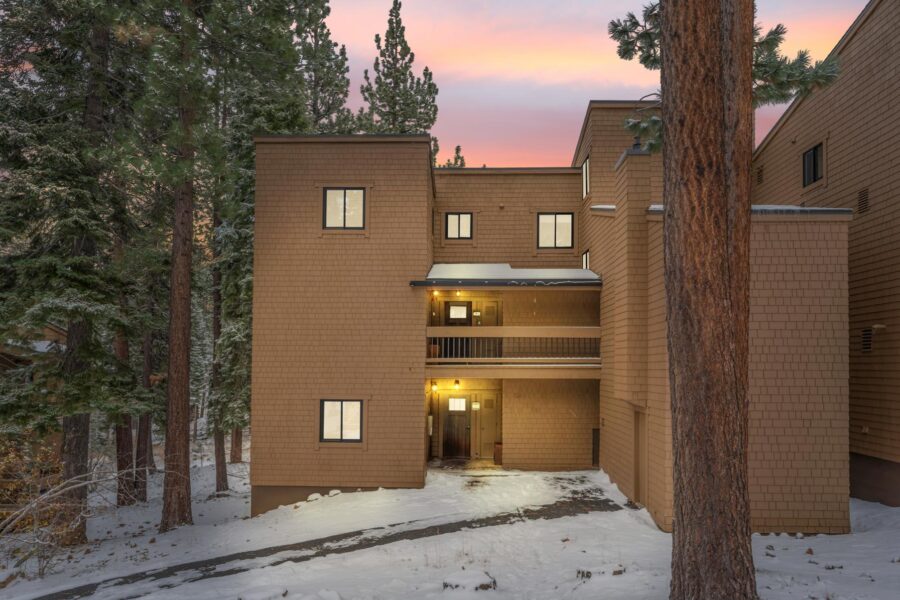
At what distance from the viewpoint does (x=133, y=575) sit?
31.3 ft

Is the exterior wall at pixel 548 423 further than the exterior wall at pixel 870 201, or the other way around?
the exterior wall at pixel 548 423

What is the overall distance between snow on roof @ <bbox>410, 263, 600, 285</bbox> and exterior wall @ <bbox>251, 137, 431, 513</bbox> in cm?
103

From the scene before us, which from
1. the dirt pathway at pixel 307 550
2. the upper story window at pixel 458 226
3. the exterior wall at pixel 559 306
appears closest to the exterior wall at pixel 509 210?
the upper story window at pixel 458 226

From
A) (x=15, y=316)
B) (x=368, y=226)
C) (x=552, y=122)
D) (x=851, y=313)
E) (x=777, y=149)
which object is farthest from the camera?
(x=552, y=122)

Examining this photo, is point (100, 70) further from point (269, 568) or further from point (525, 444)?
point (525, 444)

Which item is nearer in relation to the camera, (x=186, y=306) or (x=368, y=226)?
(x=186, y=306)

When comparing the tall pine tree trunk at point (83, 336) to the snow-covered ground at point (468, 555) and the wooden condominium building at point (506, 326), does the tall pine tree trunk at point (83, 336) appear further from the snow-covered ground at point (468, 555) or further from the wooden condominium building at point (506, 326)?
the wooden condominium building at point (506, 326)

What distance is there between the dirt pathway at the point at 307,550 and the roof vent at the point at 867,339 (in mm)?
6244

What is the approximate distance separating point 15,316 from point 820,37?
20.1 m

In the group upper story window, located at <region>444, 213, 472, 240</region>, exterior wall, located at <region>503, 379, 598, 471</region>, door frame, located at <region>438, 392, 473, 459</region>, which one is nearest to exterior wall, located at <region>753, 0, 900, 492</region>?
exterior wall, located at <region>503, 379, 598, 471</region>

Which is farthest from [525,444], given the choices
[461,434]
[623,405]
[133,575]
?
[133,575]

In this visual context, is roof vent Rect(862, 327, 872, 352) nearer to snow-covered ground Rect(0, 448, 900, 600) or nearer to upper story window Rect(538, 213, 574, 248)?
snow-covered ground Rect(0, 448, 900, 600)

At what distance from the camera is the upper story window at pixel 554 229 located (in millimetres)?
18047

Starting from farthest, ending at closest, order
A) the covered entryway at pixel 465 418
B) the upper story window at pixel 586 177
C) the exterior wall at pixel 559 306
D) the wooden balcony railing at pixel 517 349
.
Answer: the covered entryway at pixel 465 418 < the exterior wall at pixel 559 306 < the upper story window at pixel 586 177 < the wooden balcony railing at pixel 517 349
